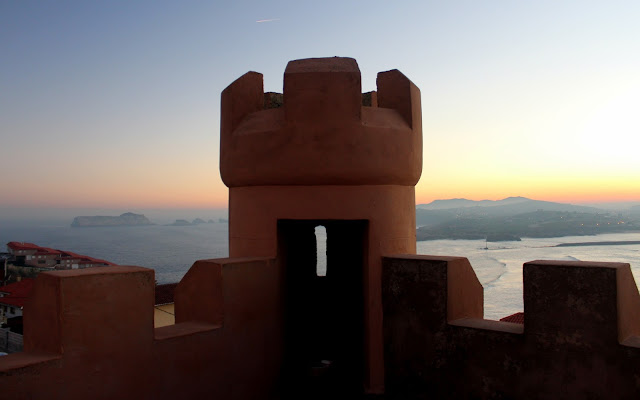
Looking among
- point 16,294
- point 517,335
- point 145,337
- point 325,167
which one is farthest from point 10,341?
point 517,335

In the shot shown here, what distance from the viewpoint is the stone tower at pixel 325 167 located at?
5.68 metres

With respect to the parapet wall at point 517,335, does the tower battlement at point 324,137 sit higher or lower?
higher

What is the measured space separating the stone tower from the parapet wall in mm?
438

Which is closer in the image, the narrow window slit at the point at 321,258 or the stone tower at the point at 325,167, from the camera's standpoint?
the stone tower at the point at 325,167

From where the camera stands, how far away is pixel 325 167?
5.70m

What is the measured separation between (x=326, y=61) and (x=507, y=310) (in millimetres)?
42437

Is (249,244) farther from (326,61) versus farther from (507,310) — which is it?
(507,310)

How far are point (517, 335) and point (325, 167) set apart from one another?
8.97ft

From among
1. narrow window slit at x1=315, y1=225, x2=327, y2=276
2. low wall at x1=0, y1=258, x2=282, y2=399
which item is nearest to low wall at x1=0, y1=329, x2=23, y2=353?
narrow window slit at x1=315, y1=225, x2=327, y2=276

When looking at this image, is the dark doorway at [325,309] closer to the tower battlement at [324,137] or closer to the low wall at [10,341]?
the tower battlement at [324,137]

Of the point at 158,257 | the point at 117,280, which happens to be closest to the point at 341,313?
the point at 117,280

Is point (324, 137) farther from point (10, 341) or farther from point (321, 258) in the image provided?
point (321, 258)

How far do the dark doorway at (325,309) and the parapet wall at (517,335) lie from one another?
151 cm

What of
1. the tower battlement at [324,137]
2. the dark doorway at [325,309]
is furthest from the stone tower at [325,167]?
the dark doorway at [325,309]
